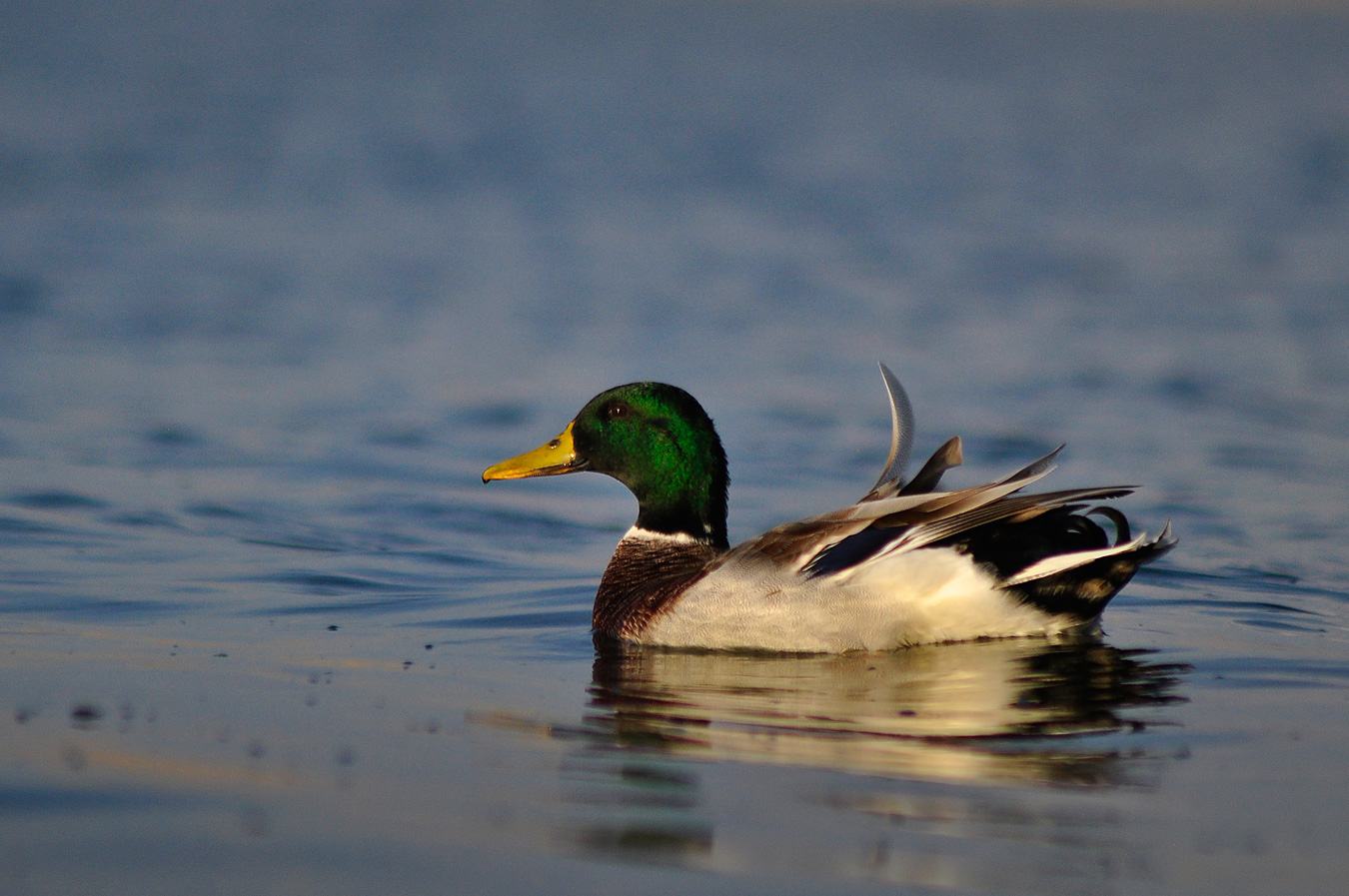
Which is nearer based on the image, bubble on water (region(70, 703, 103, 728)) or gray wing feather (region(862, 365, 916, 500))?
bubble on water (region(70, 703, 103, 728))

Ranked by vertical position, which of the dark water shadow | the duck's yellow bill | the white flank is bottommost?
the dark water shadow

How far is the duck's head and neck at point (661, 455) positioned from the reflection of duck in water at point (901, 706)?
0.96 meters

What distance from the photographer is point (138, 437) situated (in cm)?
1012

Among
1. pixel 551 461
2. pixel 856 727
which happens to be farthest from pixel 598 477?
pixel 856 727

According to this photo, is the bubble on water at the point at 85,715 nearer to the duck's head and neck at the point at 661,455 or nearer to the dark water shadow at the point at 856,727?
the dark water shadow at the point at 856,727

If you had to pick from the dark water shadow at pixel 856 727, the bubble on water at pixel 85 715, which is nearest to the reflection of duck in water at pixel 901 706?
the dark water shadow at pixel 856 727

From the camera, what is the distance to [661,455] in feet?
22.6

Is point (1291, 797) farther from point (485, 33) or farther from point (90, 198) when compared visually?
A: point (485, 33)

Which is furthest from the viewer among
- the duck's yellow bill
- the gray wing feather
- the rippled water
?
the duck's yellow bill

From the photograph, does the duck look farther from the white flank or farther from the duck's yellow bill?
the duck's yellow bill

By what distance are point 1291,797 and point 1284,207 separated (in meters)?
17.7

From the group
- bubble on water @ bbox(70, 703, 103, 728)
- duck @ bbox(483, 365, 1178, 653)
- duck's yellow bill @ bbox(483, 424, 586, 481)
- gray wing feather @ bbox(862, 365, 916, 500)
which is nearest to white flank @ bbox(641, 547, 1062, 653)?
duck @ bbox(483, 365, 1178, 653)

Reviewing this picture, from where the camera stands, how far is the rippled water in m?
3.72

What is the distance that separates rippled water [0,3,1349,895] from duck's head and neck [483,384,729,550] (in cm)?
58
